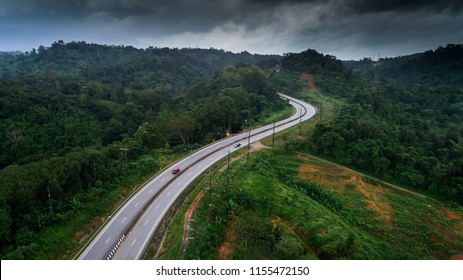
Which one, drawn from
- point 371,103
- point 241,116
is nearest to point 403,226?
point 241,116

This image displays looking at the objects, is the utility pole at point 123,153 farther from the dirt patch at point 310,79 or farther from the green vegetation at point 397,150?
the dirt patch at point 310,79

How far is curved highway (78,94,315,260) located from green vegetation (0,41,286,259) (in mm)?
2390

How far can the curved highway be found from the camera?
38.4 metres

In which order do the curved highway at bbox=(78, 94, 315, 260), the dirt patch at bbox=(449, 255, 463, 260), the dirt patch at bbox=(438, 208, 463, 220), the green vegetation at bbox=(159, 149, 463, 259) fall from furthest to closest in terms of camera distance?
the dirt patch at bbox=(438, 208, 463, 220), the dirt patch at bbox=(449, 255, 463, 260), the curved highway at bbox=(78, 94, 315, 260), the green vegetation at bbox=(159, 149, 463, 259)

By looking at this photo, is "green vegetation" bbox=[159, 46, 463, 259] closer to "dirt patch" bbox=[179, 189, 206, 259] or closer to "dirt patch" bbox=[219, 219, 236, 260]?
"dirt patch" bbox=[219, 219, 236, 260]

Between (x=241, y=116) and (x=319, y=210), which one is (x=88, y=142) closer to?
(x=241, y=116)

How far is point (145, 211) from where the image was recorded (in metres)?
45.7

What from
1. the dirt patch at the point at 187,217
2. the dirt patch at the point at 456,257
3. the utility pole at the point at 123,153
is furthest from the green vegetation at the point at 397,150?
the utility pole at the point at 123,153

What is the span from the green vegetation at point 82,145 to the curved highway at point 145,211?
239 centimetres

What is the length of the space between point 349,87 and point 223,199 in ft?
379

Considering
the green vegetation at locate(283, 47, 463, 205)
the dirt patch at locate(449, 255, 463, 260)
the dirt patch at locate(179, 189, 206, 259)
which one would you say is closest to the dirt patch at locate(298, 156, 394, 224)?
the green vegetation at locate(283, 47, 463, 205)

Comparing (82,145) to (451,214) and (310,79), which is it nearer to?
(451,214)

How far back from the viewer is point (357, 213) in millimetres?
53938

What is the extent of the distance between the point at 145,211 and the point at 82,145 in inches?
2170
